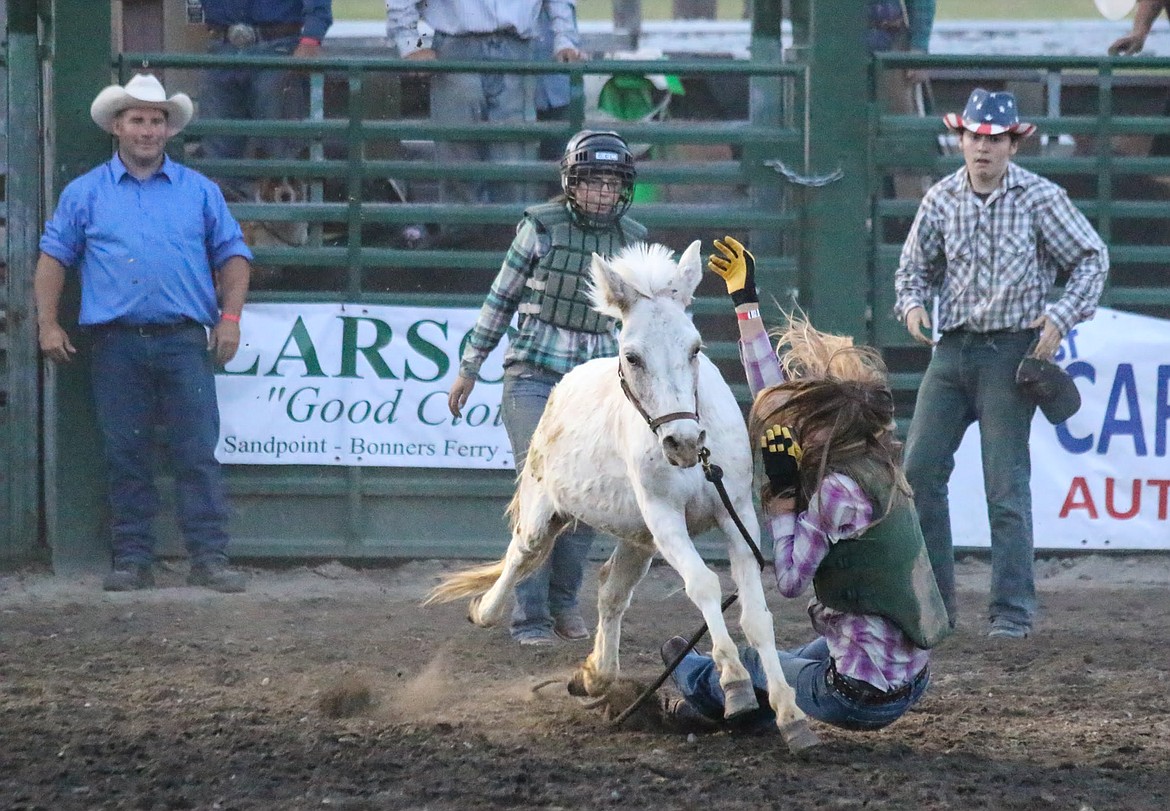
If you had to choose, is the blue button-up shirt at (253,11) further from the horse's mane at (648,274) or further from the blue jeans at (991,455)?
the horse's mane at (648,274)

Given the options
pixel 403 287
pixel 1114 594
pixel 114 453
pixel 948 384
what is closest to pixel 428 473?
pixel 403 287

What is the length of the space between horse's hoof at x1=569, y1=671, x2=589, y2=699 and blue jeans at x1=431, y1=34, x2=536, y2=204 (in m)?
3.26

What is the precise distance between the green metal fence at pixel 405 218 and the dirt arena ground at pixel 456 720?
0.53 m

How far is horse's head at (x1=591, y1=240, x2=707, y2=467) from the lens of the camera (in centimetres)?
427

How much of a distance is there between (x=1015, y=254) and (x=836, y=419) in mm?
2424

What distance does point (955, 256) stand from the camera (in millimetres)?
6434

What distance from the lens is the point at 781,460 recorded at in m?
4.15

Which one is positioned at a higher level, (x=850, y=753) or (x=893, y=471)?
(x=893, y=471)

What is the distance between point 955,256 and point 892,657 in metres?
2.59

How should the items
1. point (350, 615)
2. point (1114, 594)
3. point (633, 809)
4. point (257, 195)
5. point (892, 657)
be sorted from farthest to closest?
point (257, 195) → point (1114, 594) → point (350, 615) → point (892, 657) → point (633, 809)

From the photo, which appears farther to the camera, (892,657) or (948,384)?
(948,384)

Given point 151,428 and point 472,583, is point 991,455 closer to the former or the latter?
point 472,583

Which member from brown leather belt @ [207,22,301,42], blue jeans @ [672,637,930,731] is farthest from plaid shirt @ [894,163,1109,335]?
brown leather belt @ [207,22,301,42]

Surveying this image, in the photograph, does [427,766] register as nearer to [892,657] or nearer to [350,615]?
[892,657]
